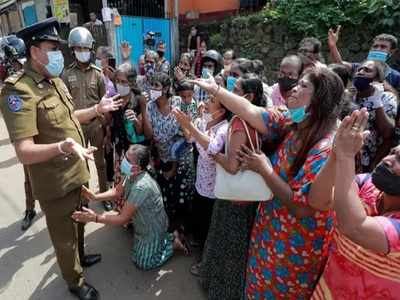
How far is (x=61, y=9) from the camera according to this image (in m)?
9.39

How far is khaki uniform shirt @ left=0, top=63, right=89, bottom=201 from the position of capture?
1948mm

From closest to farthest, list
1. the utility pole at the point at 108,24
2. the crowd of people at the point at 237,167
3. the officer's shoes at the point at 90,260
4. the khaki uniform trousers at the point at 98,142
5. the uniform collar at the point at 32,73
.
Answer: the crowd of people at the point at 237,167 → the uniform collar at the point at 32,73 → the officer's shoes at the point at 90,260 → the khaki uniform trousers at the point at 98,142 → the utility pole at the point at 108,24

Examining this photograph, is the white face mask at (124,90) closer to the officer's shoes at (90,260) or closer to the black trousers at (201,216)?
the black trousers at (201,216)

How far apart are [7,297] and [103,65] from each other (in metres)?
2.94

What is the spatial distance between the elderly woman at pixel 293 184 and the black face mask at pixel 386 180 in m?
0.28

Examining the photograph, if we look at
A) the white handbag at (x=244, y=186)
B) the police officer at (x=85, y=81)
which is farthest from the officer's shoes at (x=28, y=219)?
the white handbag at (x=244, y=186)

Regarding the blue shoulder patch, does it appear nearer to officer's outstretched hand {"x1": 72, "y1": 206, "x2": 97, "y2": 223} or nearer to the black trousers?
officer's outstretched hand {"x1": 72, "y1": 206, "x2": 97, "y2": 223}

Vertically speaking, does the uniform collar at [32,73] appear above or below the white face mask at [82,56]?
above

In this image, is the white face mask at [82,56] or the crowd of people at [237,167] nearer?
the crowd of people at [237,167]

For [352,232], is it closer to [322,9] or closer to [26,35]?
Answer: [26,35]

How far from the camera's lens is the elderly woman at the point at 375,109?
252cm

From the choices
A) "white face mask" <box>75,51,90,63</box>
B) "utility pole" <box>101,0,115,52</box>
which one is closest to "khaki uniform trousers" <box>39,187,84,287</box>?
"white face mask" <box>75,51,90,63</box>

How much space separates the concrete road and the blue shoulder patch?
4.88 ft

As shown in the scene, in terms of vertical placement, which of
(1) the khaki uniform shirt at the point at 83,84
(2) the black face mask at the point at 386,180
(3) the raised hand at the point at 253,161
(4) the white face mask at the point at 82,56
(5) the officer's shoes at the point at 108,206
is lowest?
(5) the officer's shoes at the point at 108,206
